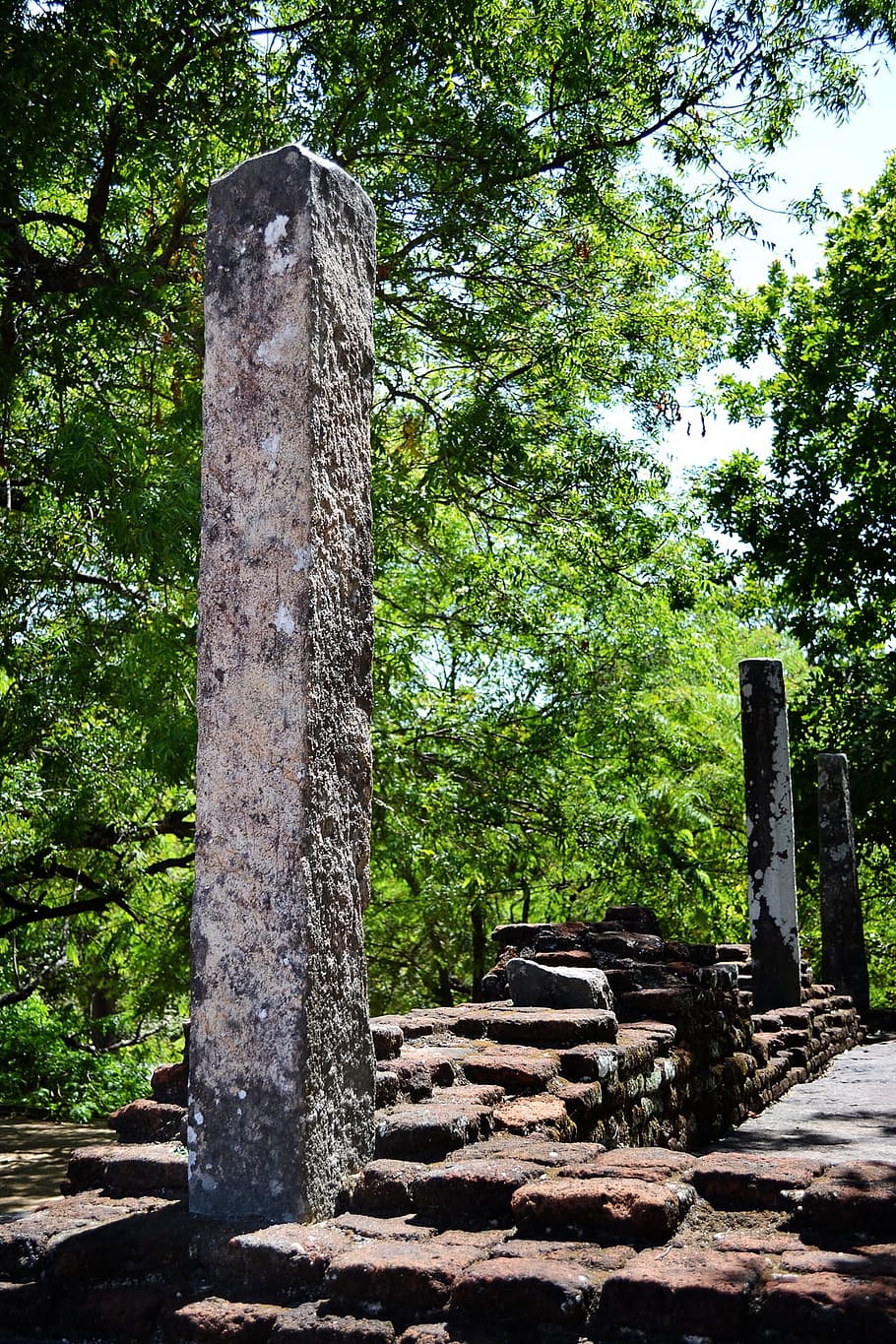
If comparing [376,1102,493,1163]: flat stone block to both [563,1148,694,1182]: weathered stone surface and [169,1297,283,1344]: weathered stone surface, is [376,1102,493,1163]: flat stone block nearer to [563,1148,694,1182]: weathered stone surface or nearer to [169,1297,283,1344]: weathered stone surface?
[563,1148,694,1182]: weathered stone surface

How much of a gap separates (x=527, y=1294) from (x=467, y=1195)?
0.51m

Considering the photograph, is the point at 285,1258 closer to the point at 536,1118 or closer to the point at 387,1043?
the point at 536,1118

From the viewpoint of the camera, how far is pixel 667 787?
1648cm

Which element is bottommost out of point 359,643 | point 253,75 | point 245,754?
point 245,754

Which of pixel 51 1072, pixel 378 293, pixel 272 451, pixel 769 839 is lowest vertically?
pixel 51 1072

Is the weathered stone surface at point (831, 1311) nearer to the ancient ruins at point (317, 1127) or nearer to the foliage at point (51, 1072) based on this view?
the ancient ruins at point (317, 1127)

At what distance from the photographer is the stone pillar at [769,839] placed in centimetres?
919

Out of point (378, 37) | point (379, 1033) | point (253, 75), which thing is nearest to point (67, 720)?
point (253, 75)

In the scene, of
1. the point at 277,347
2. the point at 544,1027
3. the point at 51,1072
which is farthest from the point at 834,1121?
the point at 51,1072

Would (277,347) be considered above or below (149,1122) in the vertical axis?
above

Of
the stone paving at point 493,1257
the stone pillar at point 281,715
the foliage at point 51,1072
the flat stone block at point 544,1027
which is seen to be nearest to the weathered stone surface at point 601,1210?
the stone paving at point 493,1257

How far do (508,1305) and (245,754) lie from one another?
4.43 ft

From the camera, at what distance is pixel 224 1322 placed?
237 cm

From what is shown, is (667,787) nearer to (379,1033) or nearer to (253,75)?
(253,75)
